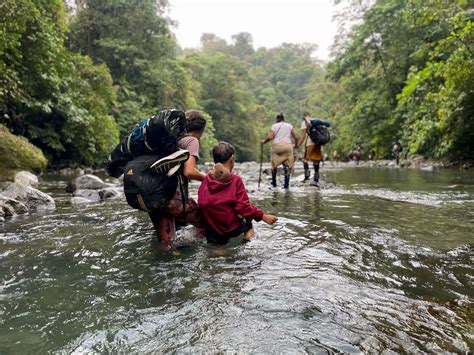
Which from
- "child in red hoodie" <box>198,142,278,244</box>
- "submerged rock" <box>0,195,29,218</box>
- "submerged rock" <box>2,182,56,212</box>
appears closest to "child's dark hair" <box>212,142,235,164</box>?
"child in red hoodie" <box>198,142,278,244</box>

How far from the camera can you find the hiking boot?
3.68 m

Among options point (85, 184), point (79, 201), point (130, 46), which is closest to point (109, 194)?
point (79, 201)

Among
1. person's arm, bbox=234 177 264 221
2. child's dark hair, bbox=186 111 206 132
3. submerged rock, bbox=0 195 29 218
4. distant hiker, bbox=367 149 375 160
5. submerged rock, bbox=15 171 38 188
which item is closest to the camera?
person's arm, bbox=234 177 264 221

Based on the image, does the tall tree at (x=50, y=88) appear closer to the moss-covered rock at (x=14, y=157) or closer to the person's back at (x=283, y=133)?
the moss-covered rock at (x=14, y=157)

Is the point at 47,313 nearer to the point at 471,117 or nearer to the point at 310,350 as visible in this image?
the point at 310,350

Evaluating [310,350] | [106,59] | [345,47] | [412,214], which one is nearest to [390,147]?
[345,47]

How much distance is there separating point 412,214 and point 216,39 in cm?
10018

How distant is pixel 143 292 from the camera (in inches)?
108

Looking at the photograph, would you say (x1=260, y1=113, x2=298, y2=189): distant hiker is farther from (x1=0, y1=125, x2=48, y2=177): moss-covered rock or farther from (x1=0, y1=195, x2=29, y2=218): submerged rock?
(x1=0, y1=125, x2=48, y2=177): moss-covered rock

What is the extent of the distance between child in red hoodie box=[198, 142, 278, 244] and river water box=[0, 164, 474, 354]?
6.7 inches

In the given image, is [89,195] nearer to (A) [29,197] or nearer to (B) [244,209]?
(A) [29,197]

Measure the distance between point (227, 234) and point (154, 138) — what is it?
1314mm

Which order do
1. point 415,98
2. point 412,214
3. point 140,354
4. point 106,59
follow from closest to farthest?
point 140,354, point 412,214, point 415,98, point 106,59

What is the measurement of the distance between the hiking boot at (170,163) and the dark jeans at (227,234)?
0.89 meters
